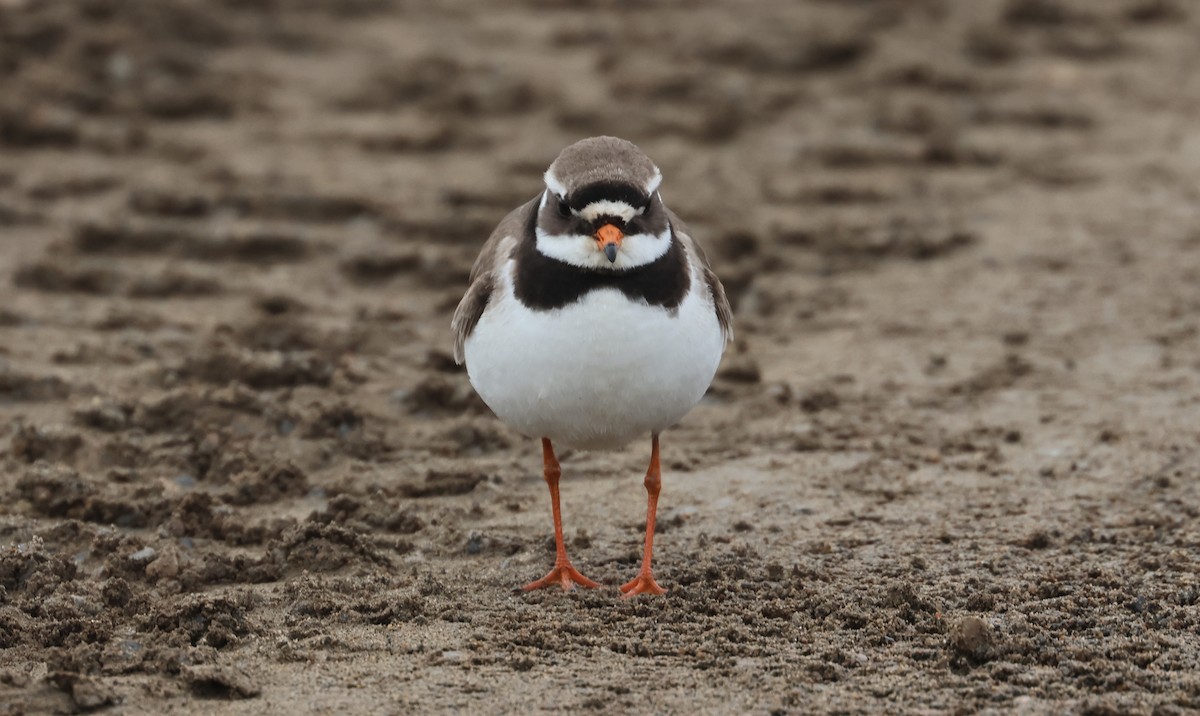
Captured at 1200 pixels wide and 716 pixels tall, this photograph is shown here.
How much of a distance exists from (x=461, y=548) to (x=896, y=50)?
744 centimetres

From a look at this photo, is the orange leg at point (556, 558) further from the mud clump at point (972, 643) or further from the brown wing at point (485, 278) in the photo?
the mud clump at point (972, 643)

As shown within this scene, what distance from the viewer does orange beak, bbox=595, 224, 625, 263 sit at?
219 inches

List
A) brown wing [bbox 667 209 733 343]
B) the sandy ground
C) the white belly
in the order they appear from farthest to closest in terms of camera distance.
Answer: brown wing [bbox 667 209 733 343] < the white belly < the sandy ground

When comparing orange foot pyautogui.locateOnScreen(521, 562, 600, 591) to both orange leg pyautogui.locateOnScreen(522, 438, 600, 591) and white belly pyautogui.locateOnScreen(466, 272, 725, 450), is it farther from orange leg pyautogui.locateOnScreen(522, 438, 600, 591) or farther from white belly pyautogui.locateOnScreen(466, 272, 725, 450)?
white belly pyautogui.locateOnScreen(466, 272, 725, 450)

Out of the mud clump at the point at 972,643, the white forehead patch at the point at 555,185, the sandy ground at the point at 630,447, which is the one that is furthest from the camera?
the white forehead patch at the point at 555,185

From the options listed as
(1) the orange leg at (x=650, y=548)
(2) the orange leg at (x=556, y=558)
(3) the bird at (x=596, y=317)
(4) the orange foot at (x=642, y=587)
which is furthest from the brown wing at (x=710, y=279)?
(4) the orange foot at (x=642, y=587)

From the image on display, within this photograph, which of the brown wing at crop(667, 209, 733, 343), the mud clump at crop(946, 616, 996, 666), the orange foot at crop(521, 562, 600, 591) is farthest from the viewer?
the brown wing at crop(667, 209, 733, 343)

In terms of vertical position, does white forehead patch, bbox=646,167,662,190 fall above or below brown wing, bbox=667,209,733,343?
above

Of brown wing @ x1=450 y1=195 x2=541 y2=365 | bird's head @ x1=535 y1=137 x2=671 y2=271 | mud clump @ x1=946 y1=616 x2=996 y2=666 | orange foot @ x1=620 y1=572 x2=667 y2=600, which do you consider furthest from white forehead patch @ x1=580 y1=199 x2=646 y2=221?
mud clump @ x1=946 y1=616 x2=996 y2=666

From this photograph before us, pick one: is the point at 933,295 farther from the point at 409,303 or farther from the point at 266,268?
the point at 266,268

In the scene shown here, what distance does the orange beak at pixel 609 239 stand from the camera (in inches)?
219

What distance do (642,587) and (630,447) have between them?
1639 millimetres

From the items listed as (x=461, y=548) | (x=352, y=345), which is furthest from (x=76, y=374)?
(x=461, y=548)

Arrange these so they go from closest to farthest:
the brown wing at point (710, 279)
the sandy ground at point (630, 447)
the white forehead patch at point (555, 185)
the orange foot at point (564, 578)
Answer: the sandy ground at point (630, 447) → the white forehead patch at point (555, 185) → the orange foot at point (564, 578) → the brown wing at point (710, 279)
